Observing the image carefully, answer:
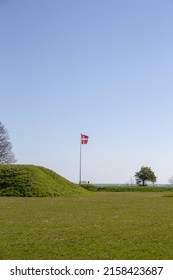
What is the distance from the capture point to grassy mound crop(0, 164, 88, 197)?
37.7 meters

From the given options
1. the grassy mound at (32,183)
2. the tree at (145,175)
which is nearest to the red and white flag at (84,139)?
the grassy mound at (32,183)

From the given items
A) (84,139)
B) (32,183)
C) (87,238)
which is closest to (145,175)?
(84,139)

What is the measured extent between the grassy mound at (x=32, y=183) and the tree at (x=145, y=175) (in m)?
45.1

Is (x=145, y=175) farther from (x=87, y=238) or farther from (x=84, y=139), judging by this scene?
(x=87, y=238)

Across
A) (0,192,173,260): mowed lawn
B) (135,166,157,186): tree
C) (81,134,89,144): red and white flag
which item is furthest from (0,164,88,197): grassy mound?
(135,166,157,186): tree

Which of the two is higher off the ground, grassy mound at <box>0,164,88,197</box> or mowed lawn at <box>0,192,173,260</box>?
grassy mound at <box>0,164,88,197</box>

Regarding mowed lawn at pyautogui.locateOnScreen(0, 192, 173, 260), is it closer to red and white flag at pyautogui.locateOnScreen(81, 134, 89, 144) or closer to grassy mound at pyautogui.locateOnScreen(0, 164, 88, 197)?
grassy mound at pyautogui.locateOnScreen(0, 164, 88, 197)

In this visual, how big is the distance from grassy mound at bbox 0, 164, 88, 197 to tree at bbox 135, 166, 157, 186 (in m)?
45.1

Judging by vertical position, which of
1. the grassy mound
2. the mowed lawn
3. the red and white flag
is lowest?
the mowed lawn

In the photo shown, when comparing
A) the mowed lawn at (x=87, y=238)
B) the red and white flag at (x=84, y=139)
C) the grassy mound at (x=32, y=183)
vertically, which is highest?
the red and white flag at (x=84, y=139)

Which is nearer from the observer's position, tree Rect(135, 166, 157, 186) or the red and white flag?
the red and white flag

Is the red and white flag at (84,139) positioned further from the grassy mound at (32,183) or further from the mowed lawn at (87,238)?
the mowed lawn at (87,238)

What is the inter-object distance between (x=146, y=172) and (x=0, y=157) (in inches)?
1450

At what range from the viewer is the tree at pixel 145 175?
8750 centimetres
